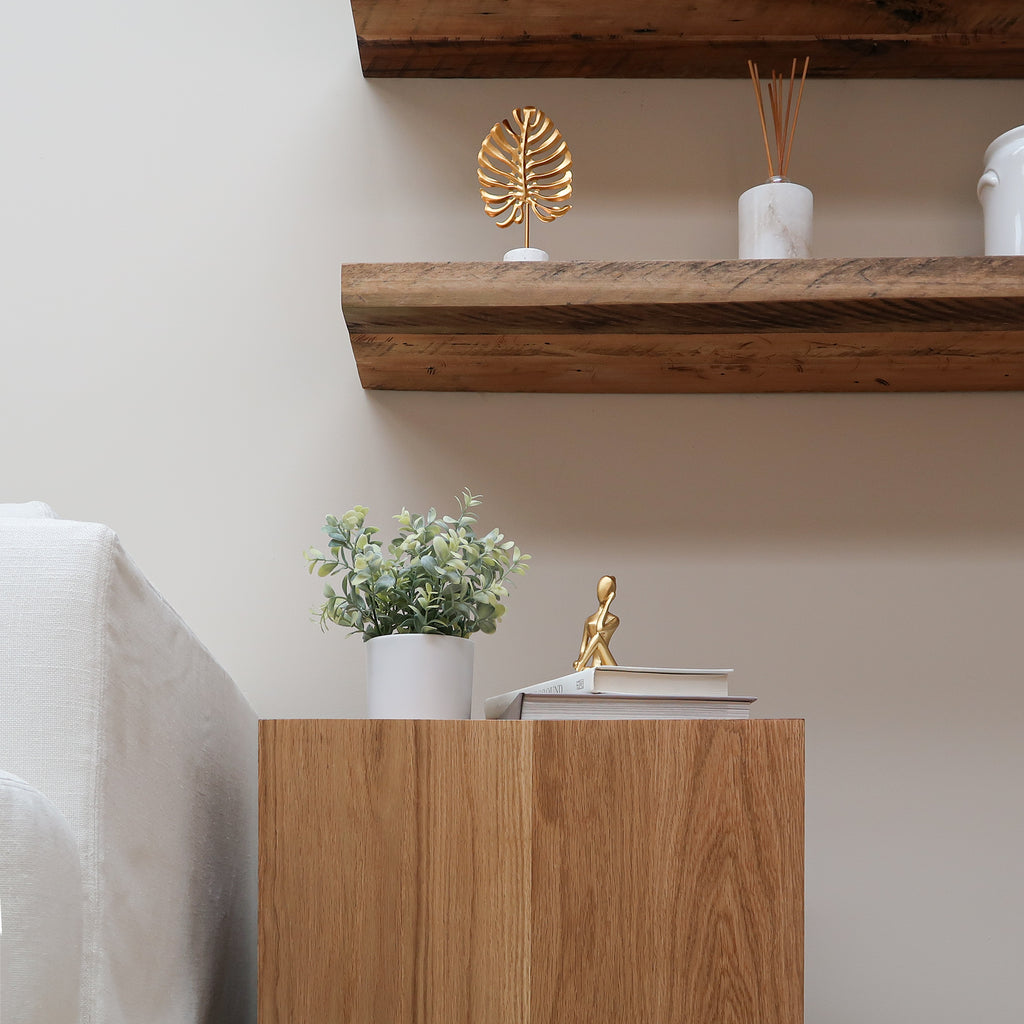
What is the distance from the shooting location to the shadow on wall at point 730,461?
4.96ft

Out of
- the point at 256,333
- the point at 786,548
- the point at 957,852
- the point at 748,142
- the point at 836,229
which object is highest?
the point at 748,142

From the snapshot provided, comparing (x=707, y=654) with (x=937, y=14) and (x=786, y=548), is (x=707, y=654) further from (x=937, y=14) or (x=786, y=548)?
(x=937, y=14)

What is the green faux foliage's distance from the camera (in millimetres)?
1104

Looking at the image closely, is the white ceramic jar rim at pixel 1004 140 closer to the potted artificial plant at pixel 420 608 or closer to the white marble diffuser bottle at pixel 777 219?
the white marble diffuser bottle at pixel 777 219

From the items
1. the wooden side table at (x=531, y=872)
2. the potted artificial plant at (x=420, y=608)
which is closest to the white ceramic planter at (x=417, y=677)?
the potted artificial plant at (x=420, y=608)

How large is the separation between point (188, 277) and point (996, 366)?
3.47 feet

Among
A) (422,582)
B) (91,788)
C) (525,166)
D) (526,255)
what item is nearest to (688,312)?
(526,255)

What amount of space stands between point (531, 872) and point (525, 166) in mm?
874

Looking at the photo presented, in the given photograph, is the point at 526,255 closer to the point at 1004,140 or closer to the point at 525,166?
the point at 525,166

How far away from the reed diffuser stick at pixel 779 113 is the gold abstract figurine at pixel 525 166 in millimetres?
273

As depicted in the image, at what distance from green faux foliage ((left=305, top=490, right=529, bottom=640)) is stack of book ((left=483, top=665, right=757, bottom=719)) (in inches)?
4.6

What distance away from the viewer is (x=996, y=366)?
145cm

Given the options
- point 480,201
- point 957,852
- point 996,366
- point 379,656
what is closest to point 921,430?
point 996,366

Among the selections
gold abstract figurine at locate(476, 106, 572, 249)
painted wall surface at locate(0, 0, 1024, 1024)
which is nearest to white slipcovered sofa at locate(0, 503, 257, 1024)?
painted wall surface at locate(0, 0, 1024, 1024)
